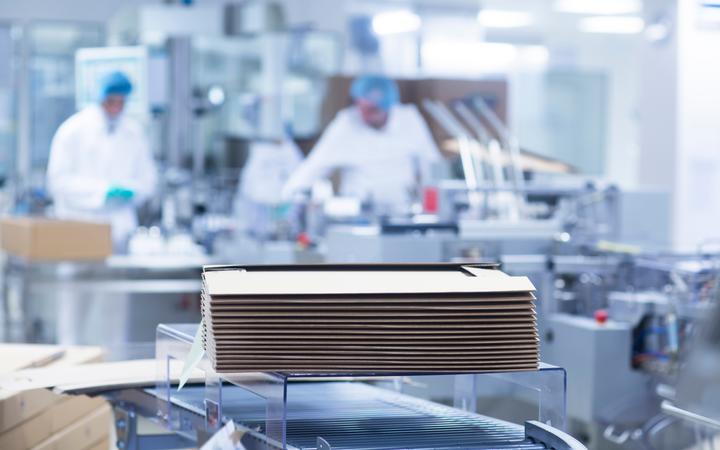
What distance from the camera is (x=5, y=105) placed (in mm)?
8461

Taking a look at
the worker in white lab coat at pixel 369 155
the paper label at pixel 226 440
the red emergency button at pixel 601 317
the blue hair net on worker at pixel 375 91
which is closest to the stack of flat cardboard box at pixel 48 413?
the paper label at pixel 226 440

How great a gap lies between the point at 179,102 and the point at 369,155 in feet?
9.05

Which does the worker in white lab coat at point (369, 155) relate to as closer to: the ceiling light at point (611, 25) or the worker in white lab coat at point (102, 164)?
the worker in white lab coat at point (102, 164)

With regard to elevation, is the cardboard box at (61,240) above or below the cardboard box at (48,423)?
above

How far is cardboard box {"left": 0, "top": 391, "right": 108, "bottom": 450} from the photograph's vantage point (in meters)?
1.74

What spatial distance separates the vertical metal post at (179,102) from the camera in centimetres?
780

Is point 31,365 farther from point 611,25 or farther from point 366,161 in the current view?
point 611,25

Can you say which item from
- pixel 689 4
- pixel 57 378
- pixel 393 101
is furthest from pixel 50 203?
pixel 57 378

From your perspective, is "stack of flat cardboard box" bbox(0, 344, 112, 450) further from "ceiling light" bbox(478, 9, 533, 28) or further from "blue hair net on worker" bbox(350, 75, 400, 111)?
"ceiling light" bbox(478, 9, 533, 28)

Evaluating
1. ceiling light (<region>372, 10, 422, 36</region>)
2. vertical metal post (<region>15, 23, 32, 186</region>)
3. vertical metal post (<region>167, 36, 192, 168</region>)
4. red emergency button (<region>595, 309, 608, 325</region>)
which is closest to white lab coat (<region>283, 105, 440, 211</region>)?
red emergency button (<region>595, 309, 608, 325</region>)

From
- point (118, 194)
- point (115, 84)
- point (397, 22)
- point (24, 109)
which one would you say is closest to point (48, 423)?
point (118, 194)

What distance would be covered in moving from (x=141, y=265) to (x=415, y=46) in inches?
195

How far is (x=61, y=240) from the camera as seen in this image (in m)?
4.41

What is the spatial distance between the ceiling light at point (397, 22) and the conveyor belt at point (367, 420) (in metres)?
7.84
